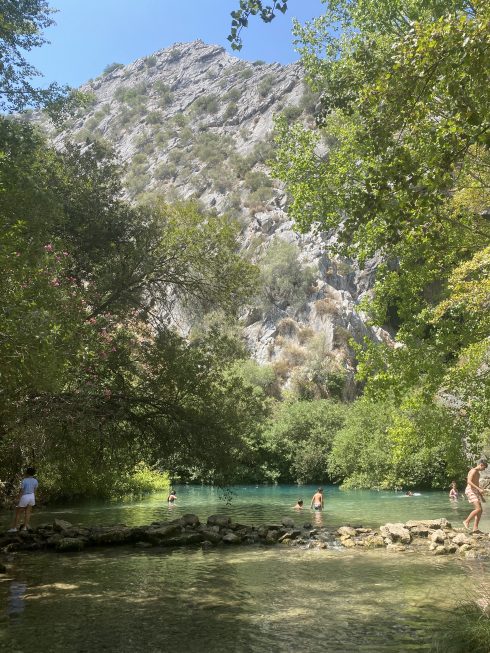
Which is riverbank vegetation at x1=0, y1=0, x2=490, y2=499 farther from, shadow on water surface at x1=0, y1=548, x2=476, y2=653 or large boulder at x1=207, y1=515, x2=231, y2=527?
shadow on water surface at x1=0, y1=548, x2=476, y2=653

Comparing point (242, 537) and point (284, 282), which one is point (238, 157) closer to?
point (284, 282)

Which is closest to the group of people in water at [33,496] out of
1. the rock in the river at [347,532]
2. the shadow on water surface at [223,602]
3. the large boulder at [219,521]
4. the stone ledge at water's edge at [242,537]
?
the stone ledge at water's edge at [242,537]

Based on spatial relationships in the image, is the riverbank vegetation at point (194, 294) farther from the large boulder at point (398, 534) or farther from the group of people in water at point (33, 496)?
the large boulder at point (398, 534)

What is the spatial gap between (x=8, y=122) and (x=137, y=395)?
8.97 m

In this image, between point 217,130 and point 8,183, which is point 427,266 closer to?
point 8,183

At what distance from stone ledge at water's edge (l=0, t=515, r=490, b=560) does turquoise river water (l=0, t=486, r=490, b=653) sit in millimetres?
822

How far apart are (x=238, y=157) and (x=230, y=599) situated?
9028 cm

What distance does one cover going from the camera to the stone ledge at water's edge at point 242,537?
14.7 meters

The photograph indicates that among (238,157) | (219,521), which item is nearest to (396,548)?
(219,521)

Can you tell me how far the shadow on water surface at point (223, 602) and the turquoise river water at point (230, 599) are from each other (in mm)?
19

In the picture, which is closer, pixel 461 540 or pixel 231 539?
pixel 461 540

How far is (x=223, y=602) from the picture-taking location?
9.38 meters

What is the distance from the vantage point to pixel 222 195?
89312 millimetres

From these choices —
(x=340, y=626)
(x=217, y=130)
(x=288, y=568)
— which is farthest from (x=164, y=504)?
(x=217, y=130)
